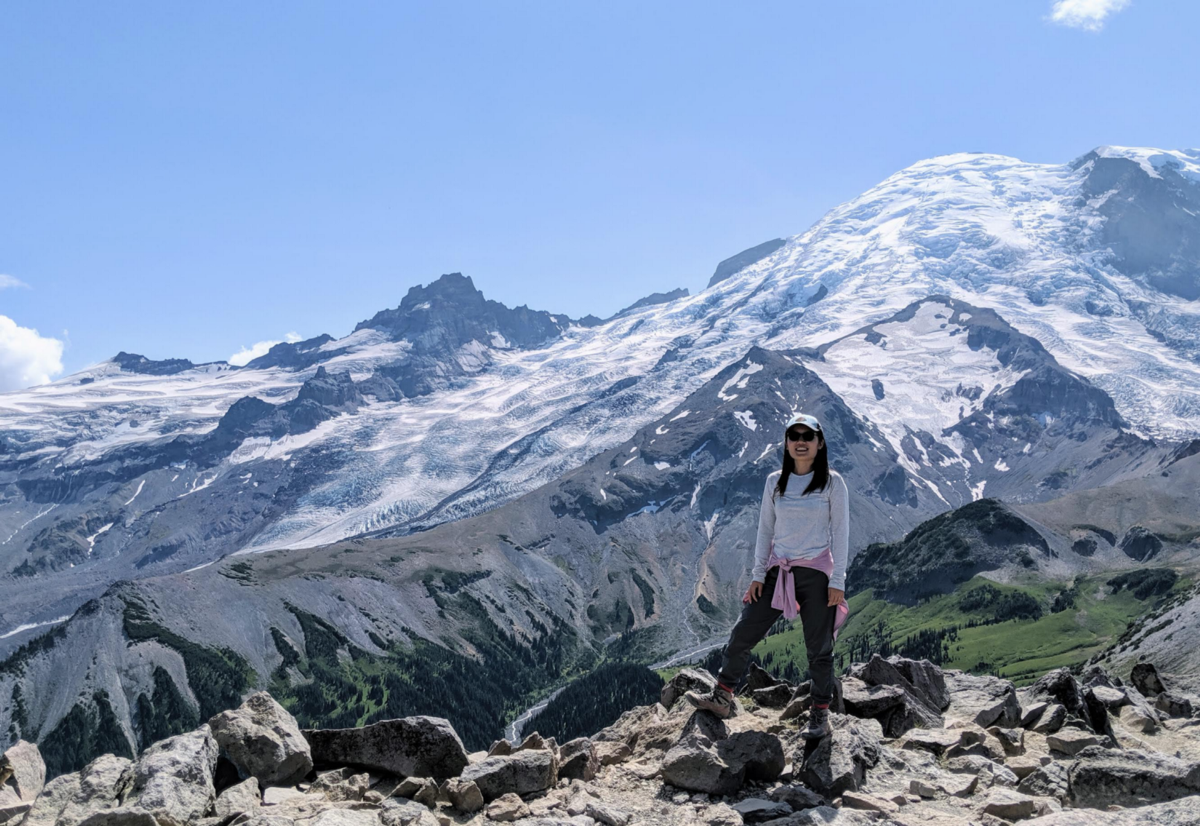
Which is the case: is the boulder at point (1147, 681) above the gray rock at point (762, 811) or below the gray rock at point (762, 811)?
below

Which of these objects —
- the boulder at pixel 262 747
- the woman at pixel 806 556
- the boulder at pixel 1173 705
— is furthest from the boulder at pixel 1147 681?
the boulder at pixel 262 747

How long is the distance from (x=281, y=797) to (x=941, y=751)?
12181 millimetres

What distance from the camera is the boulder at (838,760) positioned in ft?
44.3

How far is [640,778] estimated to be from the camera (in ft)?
48.9

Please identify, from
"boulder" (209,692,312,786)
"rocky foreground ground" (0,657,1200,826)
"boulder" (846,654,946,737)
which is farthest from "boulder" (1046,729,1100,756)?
"boulder" (209,692,312,786)

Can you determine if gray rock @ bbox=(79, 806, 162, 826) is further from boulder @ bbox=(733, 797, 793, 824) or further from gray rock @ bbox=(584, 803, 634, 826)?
boulder @ bbox=(733, 797, 793, 824)

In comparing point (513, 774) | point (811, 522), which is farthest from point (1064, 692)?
point (513, 774)

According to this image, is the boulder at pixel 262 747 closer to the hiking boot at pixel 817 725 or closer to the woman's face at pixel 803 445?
the hiking boot at pixel 817 725

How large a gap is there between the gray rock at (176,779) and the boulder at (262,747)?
0.41 metres

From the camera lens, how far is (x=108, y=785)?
1370 cm

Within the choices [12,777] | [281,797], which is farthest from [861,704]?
[12,777]

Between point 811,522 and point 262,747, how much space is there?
1046 centimetres

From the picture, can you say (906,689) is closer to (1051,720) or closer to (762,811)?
(1051,720)

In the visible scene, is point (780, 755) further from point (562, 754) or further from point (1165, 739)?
point (1165, 739)
